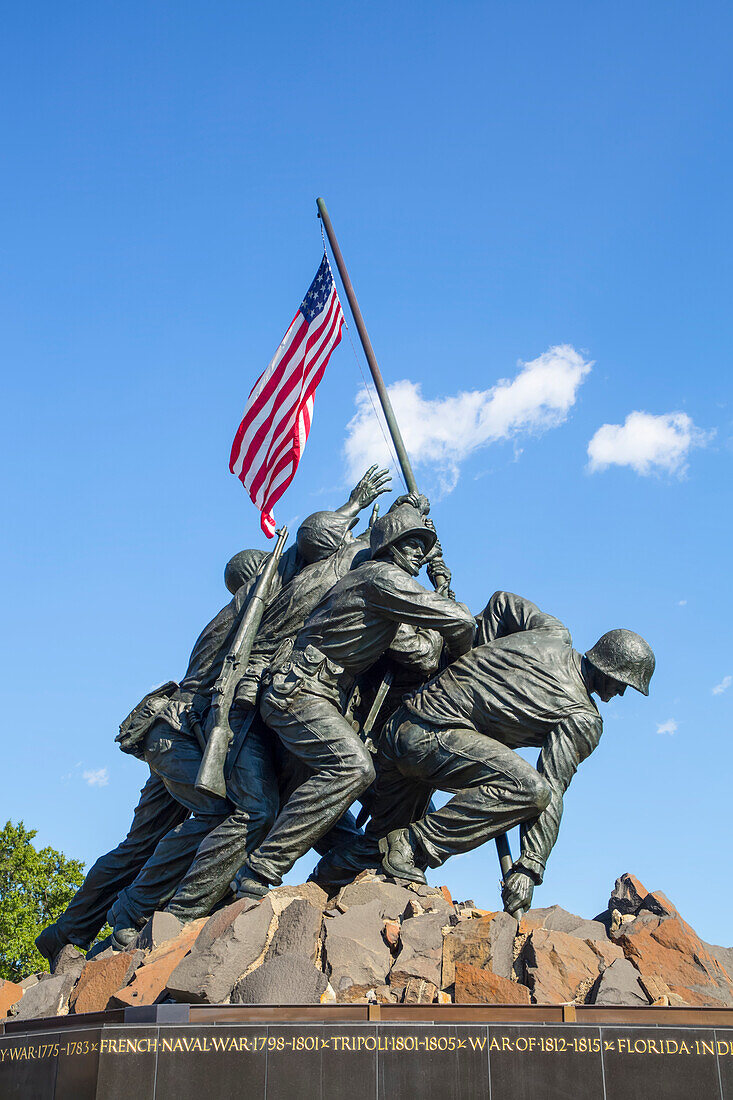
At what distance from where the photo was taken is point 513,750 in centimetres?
878

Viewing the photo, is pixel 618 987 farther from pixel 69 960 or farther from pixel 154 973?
pixel 69 960

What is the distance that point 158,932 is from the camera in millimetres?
7648

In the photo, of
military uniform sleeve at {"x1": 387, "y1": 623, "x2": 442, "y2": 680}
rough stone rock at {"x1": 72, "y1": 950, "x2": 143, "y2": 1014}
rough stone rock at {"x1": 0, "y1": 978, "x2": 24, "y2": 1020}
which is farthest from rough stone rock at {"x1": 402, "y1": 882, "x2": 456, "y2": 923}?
rough stone rock at {"x1": 0, "y1": 978, "x2": 24, "y2": 1020}

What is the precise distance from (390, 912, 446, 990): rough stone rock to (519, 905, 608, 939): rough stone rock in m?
0.60

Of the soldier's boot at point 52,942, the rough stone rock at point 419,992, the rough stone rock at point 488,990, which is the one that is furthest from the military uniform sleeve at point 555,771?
the soldier's boot at point 52,942

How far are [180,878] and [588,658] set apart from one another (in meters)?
3.60

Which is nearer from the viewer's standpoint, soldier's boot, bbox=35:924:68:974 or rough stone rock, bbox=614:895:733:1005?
rough stone rock, bbox=614:895:733:1005

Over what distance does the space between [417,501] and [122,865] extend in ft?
12.9

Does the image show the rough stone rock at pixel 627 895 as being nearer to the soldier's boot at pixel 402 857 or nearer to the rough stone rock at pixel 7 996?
the soldier's boot at pixel 402 857

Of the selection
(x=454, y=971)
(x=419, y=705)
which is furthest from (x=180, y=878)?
(x=454, y=971)

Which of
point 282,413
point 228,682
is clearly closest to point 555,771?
point 228,682

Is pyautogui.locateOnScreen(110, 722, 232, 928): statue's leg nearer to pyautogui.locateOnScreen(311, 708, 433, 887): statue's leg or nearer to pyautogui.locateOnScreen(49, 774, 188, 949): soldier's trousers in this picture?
pyautogui.locateOnScreen(49, 774, 188, 949): soldier's trousers

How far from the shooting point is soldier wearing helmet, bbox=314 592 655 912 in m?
8.29

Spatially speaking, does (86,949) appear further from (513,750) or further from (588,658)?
(588,658)
